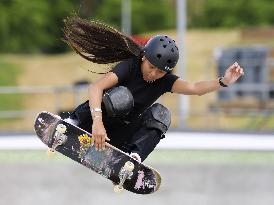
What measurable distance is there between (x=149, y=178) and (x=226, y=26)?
4516 centimetres

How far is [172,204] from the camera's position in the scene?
840 centimetres

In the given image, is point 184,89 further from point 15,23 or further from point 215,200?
point 15,23

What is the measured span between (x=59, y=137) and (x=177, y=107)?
51.6 feet

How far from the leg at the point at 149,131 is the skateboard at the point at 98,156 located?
114 millimetres

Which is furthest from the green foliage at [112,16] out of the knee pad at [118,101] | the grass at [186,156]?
the knee pad at [118,101]

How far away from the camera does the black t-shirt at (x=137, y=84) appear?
6.36 metres

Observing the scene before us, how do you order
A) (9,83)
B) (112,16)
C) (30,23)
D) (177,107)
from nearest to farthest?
(177,107) → (9,83) → (30,23) → (112,16)

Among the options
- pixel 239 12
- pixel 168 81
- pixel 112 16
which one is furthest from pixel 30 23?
pixel 168 81

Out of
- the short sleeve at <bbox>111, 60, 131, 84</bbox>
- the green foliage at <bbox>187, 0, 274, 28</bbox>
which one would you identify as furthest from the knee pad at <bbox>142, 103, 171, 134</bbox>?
the green foliage at <bbox>187, 0, 274, 28</bbox>

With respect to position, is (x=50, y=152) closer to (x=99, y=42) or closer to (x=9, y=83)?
(x=99, y=42)

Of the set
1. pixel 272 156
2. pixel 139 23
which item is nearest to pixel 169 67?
pixel 272 156

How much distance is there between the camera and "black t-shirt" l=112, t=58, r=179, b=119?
6.36 meters

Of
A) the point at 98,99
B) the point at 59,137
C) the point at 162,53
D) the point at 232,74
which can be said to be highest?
the point at 162,53

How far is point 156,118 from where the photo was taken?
658 cm
